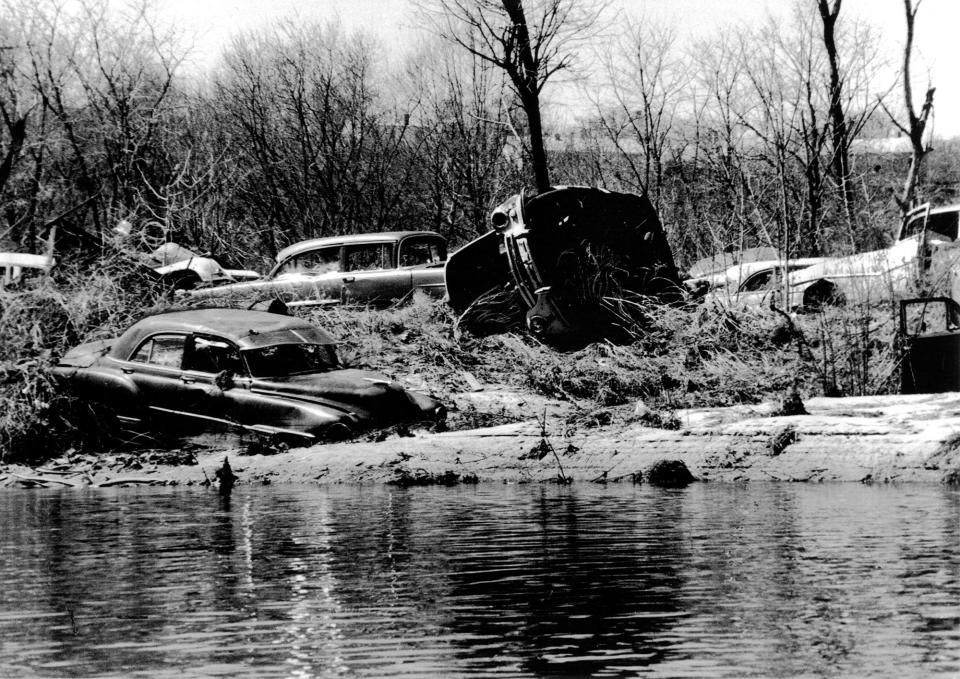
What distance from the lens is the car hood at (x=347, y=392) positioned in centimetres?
1400

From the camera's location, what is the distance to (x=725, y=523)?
31.6ft

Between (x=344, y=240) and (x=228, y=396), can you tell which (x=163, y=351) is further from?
(x=344, y=240)

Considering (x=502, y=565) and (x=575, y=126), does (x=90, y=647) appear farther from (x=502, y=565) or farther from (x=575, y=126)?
(x=575, y=126)

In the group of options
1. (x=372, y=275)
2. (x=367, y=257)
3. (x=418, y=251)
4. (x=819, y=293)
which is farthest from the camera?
(x=418, y=251)

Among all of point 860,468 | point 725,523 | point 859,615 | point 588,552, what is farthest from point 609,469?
point 859,615

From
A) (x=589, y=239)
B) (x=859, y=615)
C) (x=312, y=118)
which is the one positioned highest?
(x=312, y=118)

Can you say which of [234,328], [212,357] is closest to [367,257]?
[234,328]

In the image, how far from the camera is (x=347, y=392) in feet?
46.0

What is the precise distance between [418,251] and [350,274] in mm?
1128

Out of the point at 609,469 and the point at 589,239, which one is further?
the point at 589,239

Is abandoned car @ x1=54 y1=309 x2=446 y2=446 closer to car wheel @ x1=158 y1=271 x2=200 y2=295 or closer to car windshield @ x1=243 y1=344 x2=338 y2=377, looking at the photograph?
car windshield @ x1=243 y1=344 x2=338 y2=377

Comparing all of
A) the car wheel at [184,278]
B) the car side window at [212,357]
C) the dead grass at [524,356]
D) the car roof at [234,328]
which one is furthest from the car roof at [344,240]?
the car side window at [212,357]

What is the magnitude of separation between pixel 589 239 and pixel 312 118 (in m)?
20.2

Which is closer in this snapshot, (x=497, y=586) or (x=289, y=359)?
(x=497, y=586)
